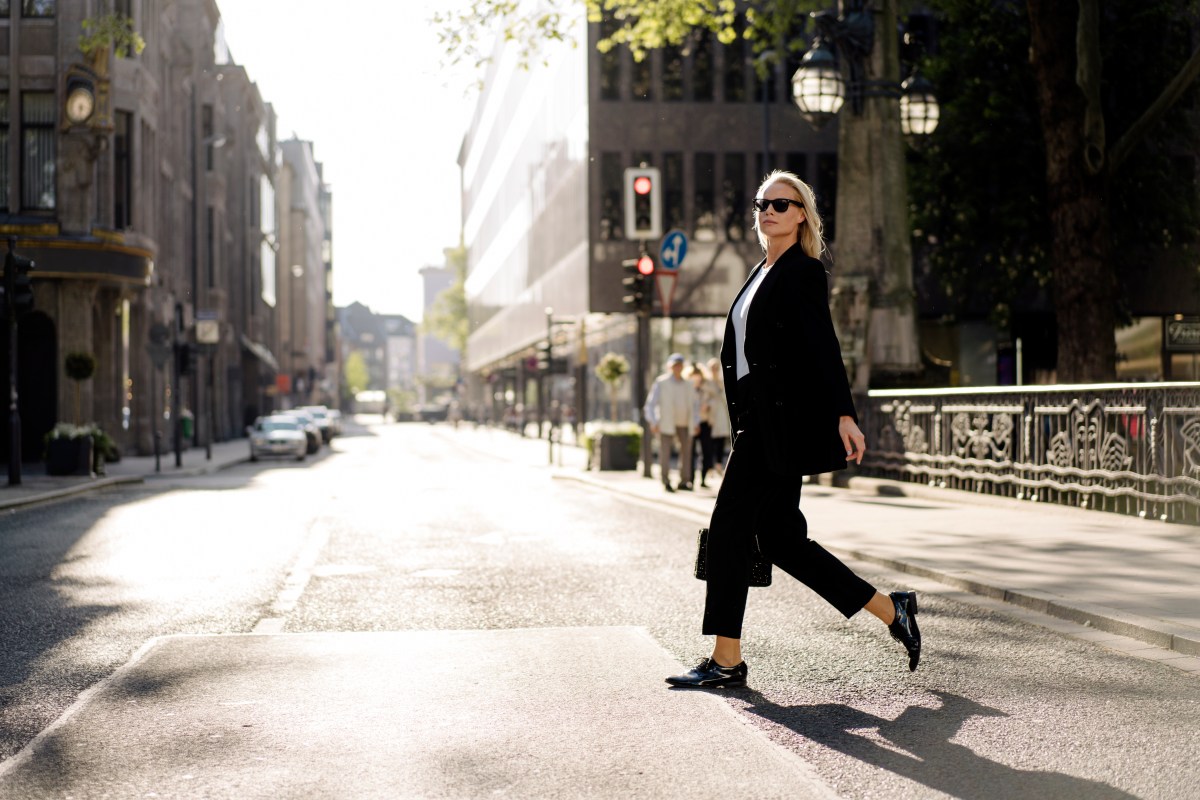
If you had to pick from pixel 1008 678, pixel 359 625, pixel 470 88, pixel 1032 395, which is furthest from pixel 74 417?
pixel 1008 678

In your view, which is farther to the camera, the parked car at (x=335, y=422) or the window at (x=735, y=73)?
the parked car at (x=335, y=422)

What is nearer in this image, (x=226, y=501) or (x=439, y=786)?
(x=439, y=786)

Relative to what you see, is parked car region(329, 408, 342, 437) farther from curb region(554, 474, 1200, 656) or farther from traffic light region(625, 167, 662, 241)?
curb region(554, 474, 1200, 656)

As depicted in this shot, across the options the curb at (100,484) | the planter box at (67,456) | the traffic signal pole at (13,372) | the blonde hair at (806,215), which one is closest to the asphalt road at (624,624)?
the blonde hair at (806,215)

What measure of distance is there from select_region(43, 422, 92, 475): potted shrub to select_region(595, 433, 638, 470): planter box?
29.2ft

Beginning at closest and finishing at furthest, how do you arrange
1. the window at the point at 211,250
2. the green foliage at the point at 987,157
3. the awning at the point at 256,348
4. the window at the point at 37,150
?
the green foliage at the point at 987,157 → the window at the point at 37,150 → the window at the point at 211,250 → the awning at the point at 256,348

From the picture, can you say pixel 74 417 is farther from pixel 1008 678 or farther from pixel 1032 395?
pixel 1008 678

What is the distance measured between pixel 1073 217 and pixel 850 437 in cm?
1581

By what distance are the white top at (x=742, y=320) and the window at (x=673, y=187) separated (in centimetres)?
3427

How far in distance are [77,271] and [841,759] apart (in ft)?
98.3

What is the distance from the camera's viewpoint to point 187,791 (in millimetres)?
4094

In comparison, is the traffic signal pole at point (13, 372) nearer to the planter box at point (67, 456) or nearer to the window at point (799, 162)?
the planter box at point (67, 456)

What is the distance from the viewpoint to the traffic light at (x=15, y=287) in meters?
20.8

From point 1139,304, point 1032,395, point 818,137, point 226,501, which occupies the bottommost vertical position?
point 226,501
